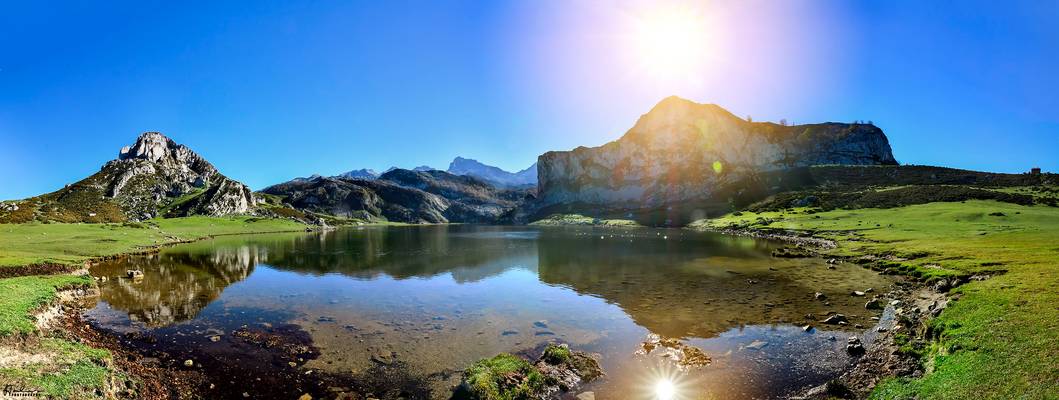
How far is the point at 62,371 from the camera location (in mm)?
15828

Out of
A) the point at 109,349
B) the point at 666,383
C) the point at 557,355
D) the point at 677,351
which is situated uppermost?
the point at 109,349

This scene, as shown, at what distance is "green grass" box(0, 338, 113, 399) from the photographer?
14209mm

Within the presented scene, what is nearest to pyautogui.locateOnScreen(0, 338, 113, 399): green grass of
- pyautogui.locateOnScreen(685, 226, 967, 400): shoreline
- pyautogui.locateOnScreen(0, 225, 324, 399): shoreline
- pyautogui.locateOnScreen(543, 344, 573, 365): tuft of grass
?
pyautogui.locateOnScreen(0, 225, 324, 399): shoreline

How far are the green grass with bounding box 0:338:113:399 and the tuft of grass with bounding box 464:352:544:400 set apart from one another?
44.4ft

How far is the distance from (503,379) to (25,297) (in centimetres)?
3054

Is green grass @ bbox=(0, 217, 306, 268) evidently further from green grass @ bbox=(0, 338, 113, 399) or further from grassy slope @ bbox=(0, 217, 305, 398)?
green grass @ bbox=(0, 338, 113, 399)

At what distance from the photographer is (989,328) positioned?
18.5 m

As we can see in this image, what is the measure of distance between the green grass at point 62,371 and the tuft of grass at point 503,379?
13543 millimetres

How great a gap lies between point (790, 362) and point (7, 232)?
11502cm

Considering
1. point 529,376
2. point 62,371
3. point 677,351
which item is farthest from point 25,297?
point 677,351

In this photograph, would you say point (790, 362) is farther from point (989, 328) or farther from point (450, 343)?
point (450, 343)

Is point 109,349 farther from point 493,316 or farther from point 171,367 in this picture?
point 493,316

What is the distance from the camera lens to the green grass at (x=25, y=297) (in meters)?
19.5

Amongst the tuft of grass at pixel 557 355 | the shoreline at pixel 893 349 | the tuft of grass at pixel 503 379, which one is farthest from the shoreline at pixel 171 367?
the tuft of grass at pixel 503 379
